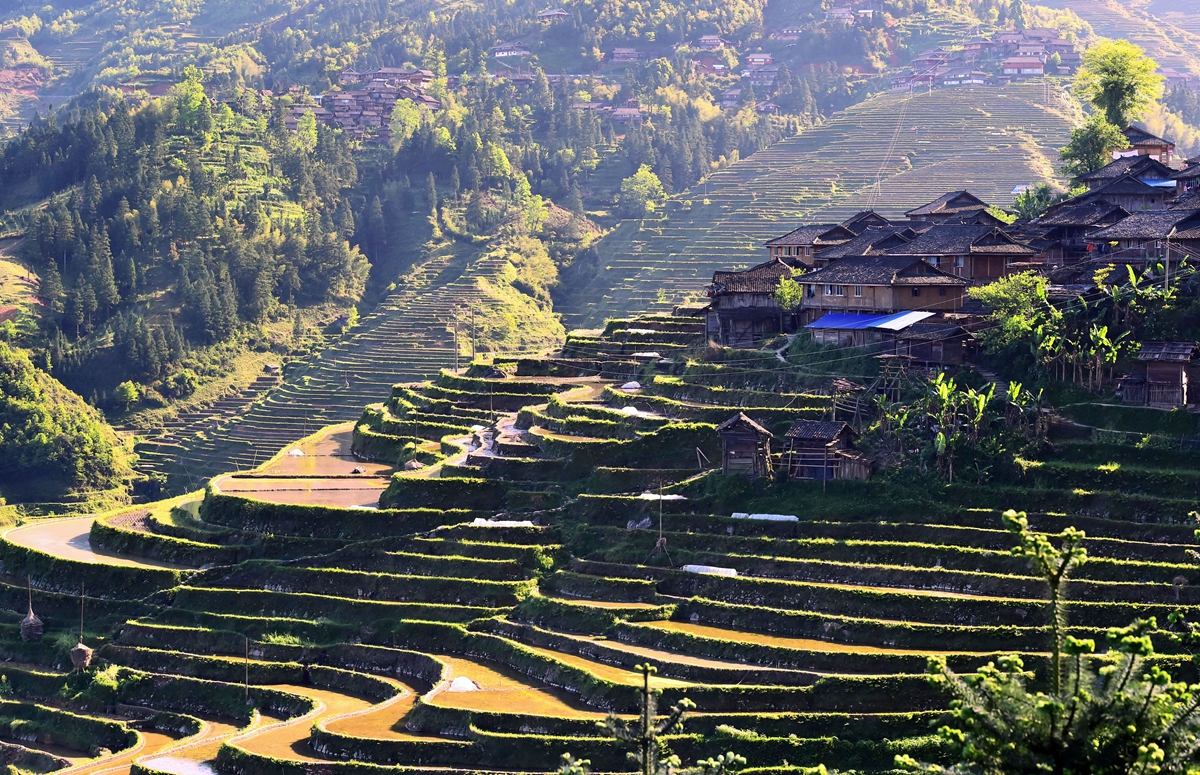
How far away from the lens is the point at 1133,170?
58.8m

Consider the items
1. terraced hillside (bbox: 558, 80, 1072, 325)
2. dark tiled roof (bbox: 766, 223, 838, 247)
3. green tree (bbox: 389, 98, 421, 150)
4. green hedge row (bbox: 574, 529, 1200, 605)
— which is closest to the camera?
green hedge row (bbox: 574, 529, 1200, 605)

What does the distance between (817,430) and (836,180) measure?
5714 centimetres

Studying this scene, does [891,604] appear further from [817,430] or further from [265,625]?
[265,625]

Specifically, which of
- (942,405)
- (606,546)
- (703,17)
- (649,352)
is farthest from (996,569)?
(703,17)

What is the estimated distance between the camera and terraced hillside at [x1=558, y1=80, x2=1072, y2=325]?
303 ft

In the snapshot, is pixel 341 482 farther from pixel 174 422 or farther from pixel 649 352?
pixel 174 422

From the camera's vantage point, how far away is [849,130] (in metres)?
111

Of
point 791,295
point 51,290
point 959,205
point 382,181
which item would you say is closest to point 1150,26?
point 382,181

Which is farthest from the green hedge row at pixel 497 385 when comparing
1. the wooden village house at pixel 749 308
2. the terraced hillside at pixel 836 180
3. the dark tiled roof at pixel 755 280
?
the terraced hillside at pixel 836 180

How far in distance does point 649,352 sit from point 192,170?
51.8 metres

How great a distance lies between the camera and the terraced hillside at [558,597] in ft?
118

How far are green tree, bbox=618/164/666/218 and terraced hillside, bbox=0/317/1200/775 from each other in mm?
54834

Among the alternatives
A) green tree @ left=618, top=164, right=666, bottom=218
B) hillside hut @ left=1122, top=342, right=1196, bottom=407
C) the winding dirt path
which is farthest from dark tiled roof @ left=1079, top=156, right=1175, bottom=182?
green tree @ left=618, top=164, right=666, bottom=218

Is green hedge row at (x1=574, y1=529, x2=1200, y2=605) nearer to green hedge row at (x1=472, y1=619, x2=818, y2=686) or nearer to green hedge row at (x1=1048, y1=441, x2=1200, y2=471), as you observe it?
green hedge row at (x1=472, y1=619, x2=818, y2=686)
